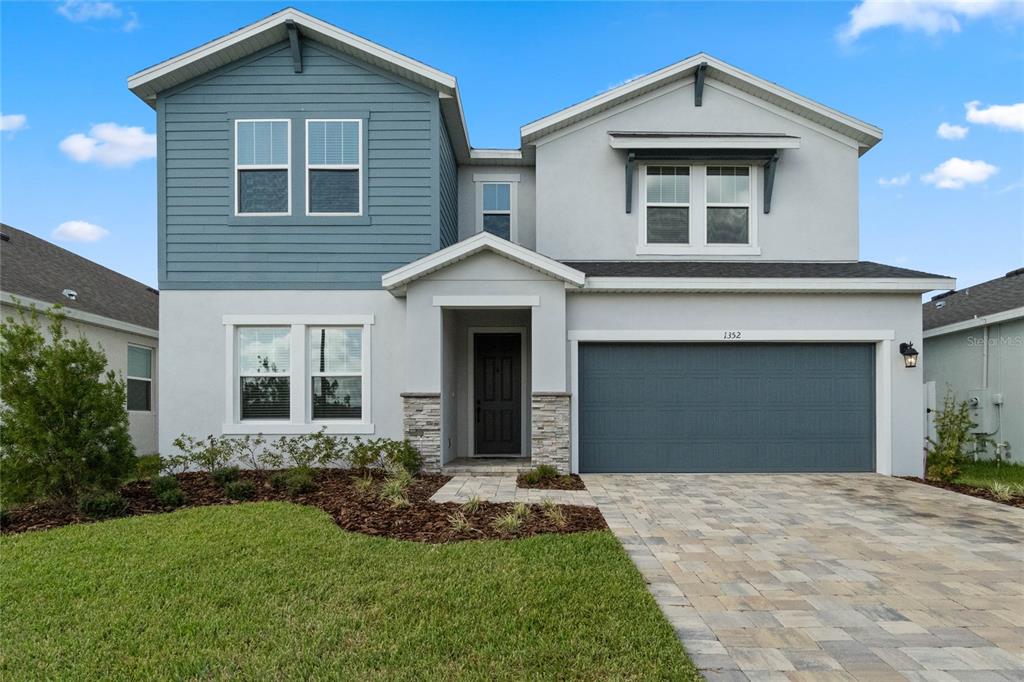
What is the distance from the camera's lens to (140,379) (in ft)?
42.9

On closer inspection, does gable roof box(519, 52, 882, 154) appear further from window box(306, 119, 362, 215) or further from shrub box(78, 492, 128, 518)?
shrub box(78, 492, 128, 518)

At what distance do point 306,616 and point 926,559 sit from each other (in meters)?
5.29

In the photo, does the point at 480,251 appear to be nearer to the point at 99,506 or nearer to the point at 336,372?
the point at 336,372

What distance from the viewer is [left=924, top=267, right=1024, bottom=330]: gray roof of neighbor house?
1201 cm

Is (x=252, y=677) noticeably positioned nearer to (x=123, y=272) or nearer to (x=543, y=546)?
(x=543, y=546)

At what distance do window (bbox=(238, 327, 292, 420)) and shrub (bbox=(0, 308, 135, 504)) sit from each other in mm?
2944

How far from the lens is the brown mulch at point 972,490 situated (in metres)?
7.58

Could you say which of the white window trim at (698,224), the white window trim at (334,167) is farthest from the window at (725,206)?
the white window trim at (334,167)

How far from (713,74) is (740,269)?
4021 millimetres

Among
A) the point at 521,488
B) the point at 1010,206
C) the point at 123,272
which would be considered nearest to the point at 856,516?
the point at 521,488

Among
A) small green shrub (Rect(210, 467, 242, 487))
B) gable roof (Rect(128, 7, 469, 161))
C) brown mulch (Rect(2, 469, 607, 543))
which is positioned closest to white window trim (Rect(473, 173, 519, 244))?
gable roof (Rect(128, 7, 469, 161))

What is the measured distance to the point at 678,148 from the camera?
1037 cm

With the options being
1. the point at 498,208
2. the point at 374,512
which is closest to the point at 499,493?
the point at 374,512

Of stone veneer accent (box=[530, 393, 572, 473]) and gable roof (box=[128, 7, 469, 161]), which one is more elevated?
gable roof (box=[128, 7, 469, 161])
